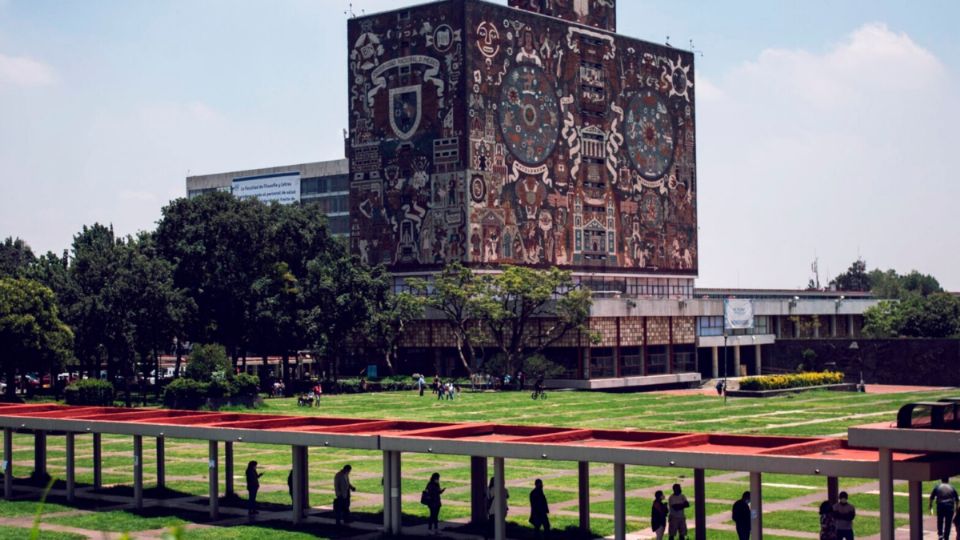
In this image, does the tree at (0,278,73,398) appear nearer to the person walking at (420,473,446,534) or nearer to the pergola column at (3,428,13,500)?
the pergola column at (3,428,13,500)

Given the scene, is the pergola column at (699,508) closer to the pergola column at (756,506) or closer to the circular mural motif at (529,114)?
the pergola column at (756,506)

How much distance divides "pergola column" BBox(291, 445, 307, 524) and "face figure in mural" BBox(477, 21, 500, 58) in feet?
253

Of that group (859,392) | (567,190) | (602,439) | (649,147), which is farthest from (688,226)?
(602,439)

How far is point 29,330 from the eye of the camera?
79688 millimetres

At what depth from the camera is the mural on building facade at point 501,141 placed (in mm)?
110750

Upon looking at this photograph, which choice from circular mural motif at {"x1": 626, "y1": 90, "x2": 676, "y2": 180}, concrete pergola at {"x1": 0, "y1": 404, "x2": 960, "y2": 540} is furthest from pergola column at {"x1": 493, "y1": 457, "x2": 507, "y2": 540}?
circular mural motif at {"x1": 626, "y1": 90, "x2": 676, "y2": 180}

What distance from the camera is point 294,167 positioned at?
555 ft

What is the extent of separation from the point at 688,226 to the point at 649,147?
10.1 m

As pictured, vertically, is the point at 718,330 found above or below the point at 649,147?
below

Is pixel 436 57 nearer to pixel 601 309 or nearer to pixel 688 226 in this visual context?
pixel 601 309

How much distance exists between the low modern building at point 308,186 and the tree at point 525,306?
58321 millimetres

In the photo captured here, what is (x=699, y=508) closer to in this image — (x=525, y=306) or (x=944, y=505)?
(x=944, y=505)

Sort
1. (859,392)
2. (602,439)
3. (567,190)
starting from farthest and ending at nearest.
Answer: (567,190), (859,392), (602,439)

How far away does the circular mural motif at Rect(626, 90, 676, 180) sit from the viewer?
125062 millimetres
